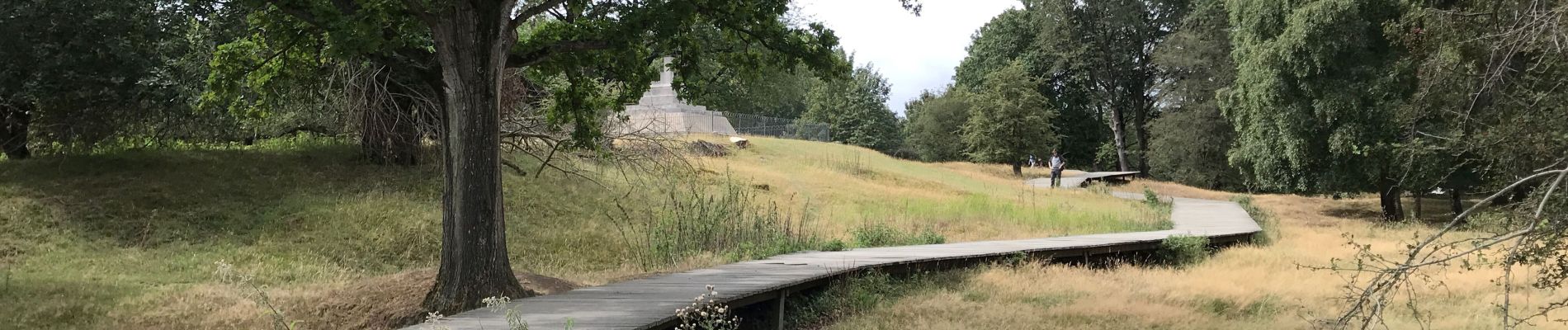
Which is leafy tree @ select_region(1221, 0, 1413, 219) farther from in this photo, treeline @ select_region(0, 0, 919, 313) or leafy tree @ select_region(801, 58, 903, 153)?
leafy tree @ select_region(801, 58, 903, 153)

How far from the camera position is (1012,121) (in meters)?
41.8

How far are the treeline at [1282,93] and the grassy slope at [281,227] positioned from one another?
677 centimetres

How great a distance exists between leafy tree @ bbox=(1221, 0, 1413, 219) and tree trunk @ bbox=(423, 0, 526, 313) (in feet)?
67.4

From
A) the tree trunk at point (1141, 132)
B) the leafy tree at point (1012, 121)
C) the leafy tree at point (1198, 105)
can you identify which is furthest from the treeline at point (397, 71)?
the tree trunk at point (1141, 132)

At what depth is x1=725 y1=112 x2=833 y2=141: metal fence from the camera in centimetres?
4966

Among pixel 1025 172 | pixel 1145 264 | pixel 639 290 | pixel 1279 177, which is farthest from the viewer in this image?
pixel 1025 172

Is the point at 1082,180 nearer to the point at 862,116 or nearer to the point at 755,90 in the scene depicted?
the point at 755,90

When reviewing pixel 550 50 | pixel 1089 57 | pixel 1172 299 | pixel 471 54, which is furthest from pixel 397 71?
pixel 1089 57

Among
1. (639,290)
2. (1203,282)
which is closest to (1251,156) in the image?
(1203,282)

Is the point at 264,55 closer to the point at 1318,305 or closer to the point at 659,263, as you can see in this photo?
the point at 659,263

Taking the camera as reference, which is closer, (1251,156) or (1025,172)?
(1251,156)

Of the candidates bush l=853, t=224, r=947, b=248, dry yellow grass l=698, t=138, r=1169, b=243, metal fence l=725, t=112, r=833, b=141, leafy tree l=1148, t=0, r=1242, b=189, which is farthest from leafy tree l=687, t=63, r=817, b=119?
leafy tree l=1148, t=0, r=1242, b=189

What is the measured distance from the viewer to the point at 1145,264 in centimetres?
1230

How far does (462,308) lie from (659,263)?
3.07 m
